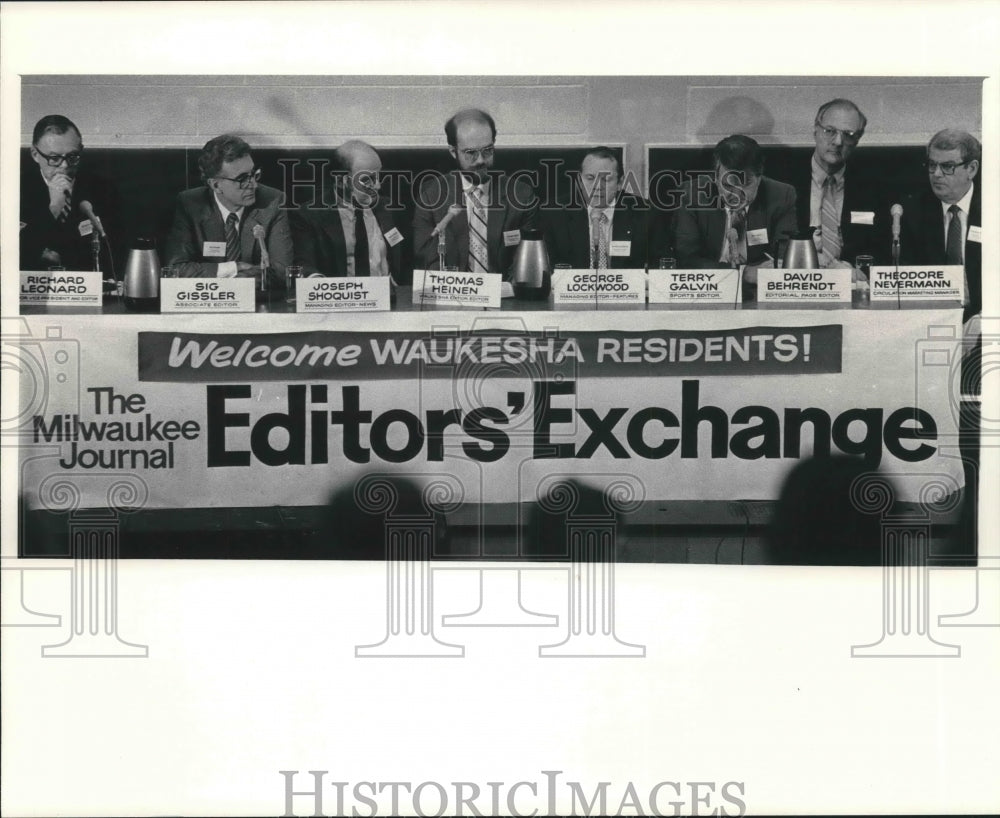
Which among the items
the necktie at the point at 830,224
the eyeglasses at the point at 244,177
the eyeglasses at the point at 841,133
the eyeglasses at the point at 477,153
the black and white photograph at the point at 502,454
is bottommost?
the black and white photograph at the point at 502,454

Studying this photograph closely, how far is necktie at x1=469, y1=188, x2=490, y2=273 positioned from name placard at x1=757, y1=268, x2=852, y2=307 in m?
0.99

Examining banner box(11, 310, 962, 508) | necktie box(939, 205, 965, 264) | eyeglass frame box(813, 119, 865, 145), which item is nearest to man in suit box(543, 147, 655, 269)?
banner box(11, 310, 962, 508)

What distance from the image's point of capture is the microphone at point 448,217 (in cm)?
391

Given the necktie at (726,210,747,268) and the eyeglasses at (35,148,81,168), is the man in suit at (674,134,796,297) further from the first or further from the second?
the eyeglasses at (35,148,81,168)

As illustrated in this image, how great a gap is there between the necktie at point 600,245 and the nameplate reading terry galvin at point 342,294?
75cm

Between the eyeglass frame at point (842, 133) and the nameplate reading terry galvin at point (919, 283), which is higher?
the eyeglass frame at point (842, 133)

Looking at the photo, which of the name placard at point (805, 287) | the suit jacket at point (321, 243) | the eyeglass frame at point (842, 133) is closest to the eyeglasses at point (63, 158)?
the suit jacket at point (321, 243)

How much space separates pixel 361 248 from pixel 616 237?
911 mm

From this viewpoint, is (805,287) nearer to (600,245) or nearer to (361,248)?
(600,245)

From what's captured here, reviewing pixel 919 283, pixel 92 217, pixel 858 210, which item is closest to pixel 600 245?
pixel 858 210

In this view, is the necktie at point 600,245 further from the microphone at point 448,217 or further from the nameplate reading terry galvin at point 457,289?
the microphone at point 448,217

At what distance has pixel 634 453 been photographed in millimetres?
3943

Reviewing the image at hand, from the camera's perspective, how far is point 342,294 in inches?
154

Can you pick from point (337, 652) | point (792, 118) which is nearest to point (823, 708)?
point (337, 652)
